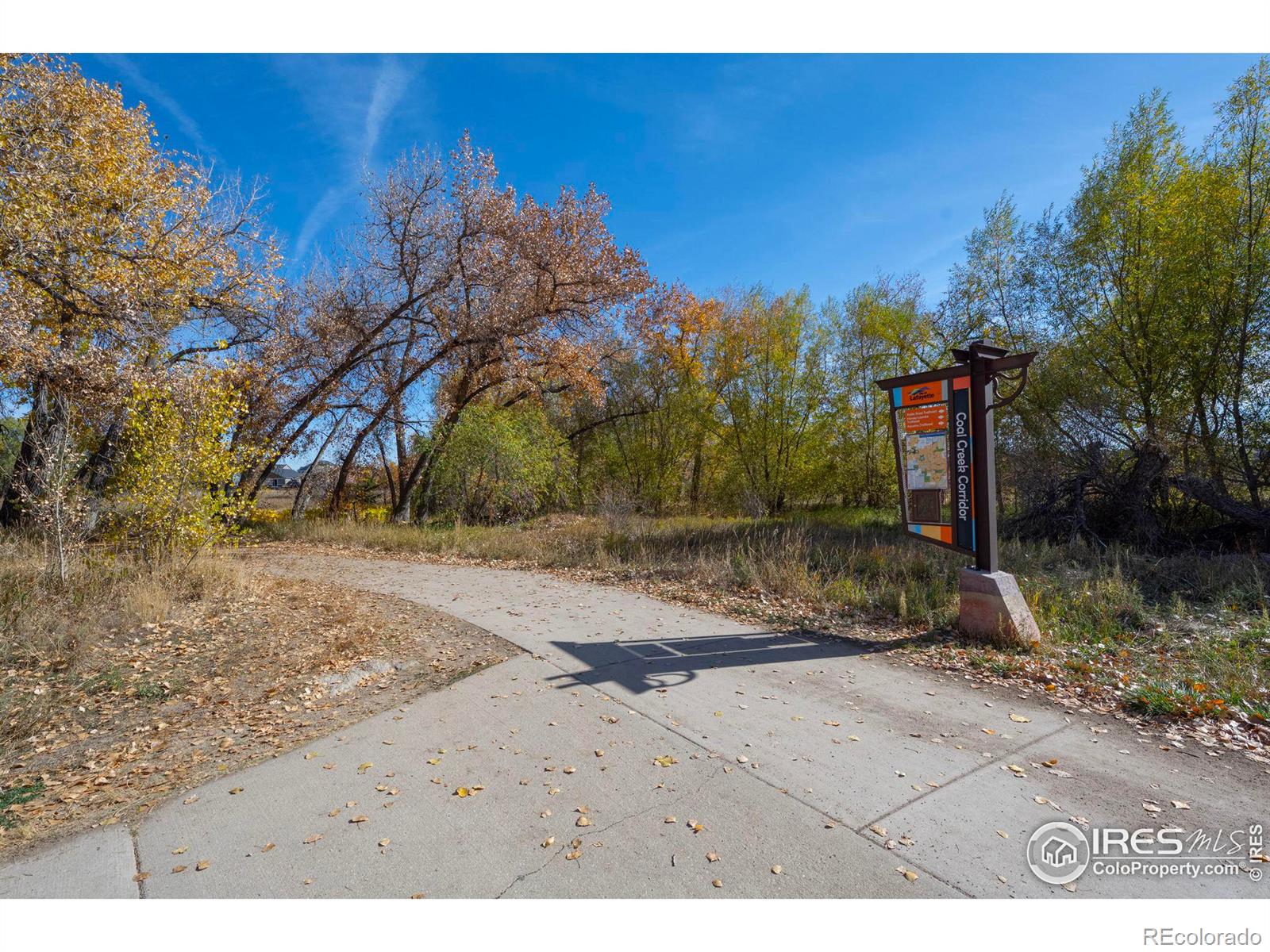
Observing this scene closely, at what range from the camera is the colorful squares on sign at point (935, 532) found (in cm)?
631

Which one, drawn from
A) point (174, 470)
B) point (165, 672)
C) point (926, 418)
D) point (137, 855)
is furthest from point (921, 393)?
point (174, 470)

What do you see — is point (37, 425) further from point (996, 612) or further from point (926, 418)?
point (996, 612)

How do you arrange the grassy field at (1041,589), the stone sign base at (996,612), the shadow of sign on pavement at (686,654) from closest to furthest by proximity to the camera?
1. the grassy field at (1041,589)
2. the shadow of sign on pavement at (686,654)
3. the stone sign base at (996,612)

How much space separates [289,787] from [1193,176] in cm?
1677

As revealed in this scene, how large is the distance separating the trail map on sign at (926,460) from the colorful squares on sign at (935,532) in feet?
1.40

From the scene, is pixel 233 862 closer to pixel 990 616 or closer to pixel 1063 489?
pixel 990 616

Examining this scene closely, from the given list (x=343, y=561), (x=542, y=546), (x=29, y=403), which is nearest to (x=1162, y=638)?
(x=542, y=546)

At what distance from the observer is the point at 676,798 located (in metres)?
3.32

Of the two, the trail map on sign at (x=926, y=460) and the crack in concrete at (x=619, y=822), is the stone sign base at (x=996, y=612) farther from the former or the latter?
the crack in concrete at (x=619, y=822)

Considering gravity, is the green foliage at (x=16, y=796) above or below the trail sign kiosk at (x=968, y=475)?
below

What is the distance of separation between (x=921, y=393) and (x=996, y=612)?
2394 mm

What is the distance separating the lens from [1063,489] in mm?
11688

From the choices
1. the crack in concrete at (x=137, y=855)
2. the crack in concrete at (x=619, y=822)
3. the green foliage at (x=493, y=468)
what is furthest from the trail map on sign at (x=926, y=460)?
the green foliage at (x=493, y=468)

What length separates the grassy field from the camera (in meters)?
4.99
